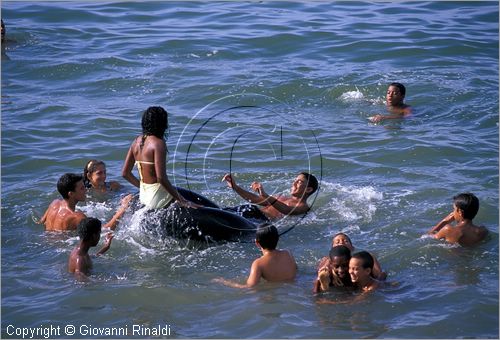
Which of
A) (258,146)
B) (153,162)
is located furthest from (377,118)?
(153,162)

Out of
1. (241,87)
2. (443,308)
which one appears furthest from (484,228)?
(241,87)

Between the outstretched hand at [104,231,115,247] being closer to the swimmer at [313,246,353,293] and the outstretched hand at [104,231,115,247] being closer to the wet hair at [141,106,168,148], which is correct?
the wet hair at [141,106,168,148]

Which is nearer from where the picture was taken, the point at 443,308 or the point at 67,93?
the point at 443,308

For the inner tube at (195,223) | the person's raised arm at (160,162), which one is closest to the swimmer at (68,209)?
the inner tube at (195,223)

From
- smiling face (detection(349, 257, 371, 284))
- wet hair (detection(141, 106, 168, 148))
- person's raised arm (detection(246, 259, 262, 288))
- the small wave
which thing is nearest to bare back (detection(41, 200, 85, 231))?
wet hair (detection(141, 106, 168, 148))

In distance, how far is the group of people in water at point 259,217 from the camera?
25.9ft

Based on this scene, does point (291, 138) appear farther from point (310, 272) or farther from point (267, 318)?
point (267, 318)

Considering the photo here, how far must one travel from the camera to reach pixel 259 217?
9.75 meters

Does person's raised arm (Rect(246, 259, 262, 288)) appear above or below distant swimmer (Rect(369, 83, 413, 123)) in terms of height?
below

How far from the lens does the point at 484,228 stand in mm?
9078

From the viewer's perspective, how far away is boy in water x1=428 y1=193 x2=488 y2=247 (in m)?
8.86

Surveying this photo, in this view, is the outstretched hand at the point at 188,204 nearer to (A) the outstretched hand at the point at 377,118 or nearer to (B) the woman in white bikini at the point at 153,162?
(B) the woman in white bikini at the point at 153,162

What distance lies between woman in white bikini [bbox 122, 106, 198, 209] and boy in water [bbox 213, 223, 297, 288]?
1.19 m

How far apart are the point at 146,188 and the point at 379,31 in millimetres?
11113
